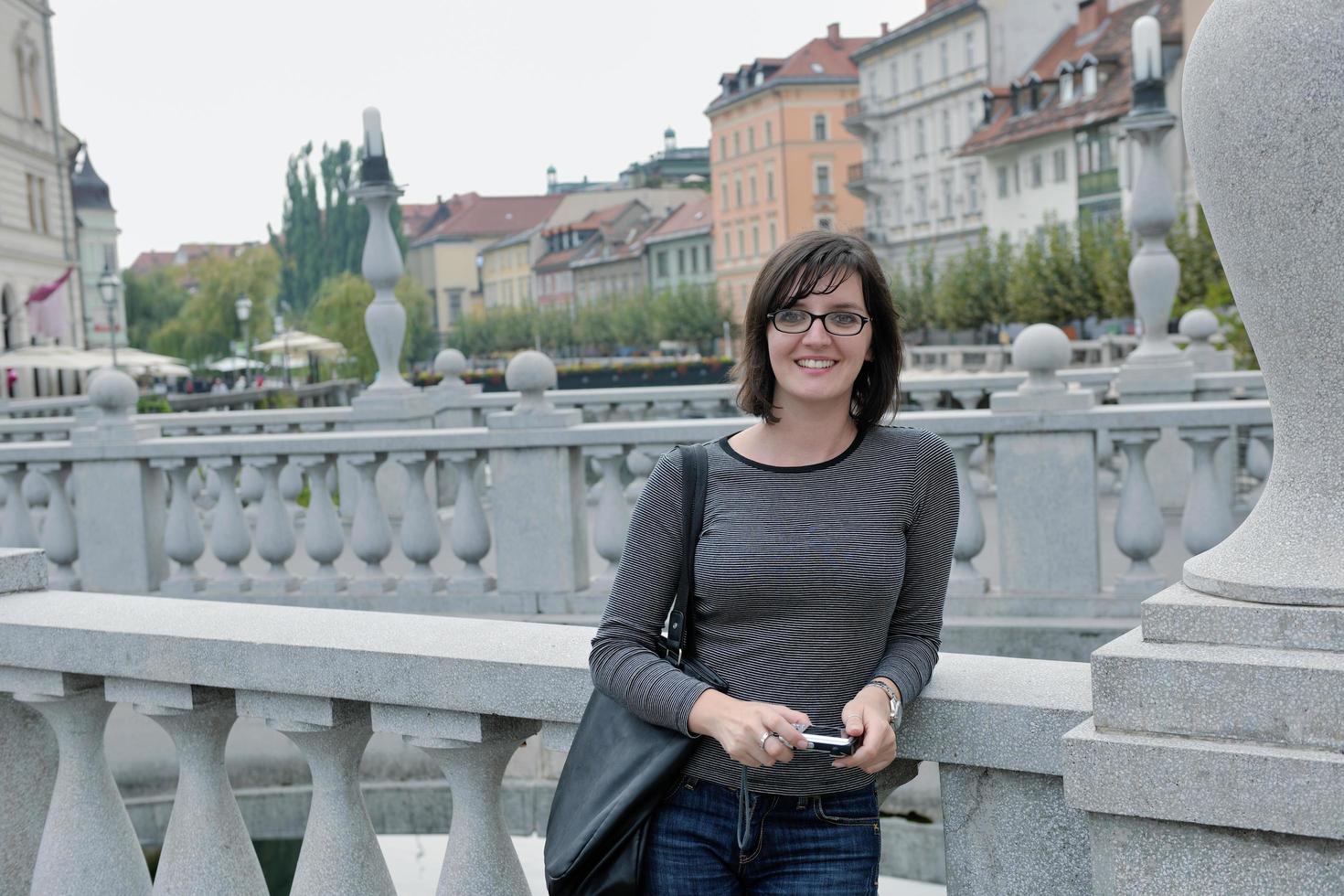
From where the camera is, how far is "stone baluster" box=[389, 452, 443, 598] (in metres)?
7.70

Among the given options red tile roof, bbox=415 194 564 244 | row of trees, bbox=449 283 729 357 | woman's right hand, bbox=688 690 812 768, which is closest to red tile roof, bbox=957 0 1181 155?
row of trees, bbox=449 283 729 357

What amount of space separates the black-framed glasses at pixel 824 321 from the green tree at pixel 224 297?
231 ft

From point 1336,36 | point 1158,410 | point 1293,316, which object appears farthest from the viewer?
point 1158,410

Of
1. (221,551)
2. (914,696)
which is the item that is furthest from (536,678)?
(221,551)

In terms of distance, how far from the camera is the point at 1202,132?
2068mm

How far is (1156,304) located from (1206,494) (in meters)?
4.29

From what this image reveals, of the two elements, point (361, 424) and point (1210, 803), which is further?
point (361, 424)

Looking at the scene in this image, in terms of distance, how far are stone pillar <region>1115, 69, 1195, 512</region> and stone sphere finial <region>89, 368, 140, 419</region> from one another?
6.22 metres

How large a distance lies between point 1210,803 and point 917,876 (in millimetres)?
4877

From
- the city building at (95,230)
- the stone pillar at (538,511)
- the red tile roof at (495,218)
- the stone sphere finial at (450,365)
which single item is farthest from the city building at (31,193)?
the red tile roof at (495,218)

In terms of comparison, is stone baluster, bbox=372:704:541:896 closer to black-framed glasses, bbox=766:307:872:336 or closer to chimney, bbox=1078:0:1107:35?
black-framed glasses, bbox=766:307:872:336

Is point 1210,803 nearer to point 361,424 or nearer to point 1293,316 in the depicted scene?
point 1293,316

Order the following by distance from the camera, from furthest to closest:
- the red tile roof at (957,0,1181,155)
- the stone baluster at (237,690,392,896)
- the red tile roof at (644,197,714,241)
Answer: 1. the red tile roof at (644,197,714,241)
2. the red tile roof at (957,0,1181,155)
3. the stone baluster at (237,690,392,896)

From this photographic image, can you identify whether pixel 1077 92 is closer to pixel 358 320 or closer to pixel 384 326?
pixel 358 320
